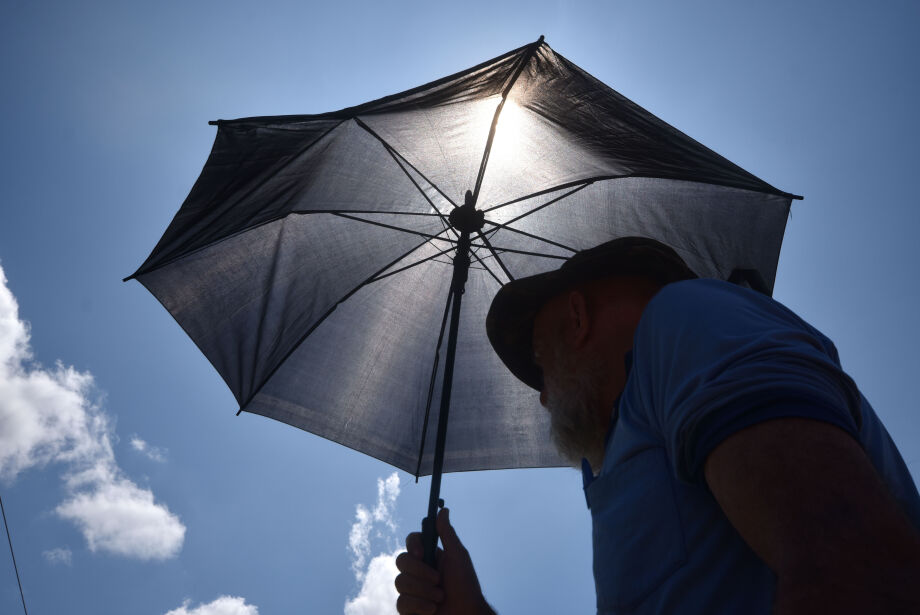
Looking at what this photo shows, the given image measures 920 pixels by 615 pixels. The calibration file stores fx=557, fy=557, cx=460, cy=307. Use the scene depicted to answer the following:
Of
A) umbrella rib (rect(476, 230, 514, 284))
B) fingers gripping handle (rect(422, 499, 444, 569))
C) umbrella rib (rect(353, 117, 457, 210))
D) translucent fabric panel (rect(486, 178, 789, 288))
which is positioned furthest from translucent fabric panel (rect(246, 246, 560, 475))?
fingers gripping handle (rect(422, 499, 444, 569))

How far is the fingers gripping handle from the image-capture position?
83.5 inches

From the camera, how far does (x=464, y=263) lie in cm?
332

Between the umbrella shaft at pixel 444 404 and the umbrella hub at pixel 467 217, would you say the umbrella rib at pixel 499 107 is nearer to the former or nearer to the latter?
the umbrella hub at pixel 467 217

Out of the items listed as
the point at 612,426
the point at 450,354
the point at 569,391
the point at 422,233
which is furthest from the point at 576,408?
the point at 422,233

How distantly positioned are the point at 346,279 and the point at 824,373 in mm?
3107

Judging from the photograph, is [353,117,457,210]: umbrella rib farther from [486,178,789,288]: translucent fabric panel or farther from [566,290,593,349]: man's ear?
[566,290,593,349]: man's ear

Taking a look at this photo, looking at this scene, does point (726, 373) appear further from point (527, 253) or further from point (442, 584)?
point (527, 253)

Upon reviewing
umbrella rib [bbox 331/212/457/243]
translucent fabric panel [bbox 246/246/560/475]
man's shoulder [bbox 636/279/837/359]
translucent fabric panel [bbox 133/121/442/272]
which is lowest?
man's shoulder [bbox 636/279/837/359]

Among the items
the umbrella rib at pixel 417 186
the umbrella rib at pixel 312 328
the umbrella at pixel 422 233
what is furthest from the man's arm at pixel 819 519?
the umbrella rib at pixel 312 328

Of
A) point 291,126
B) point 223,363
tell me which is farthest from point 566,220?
point 223,363

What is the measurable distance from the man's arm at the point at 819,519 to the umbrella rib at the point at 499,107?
97.7 inches

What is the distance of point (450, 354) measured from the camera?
2834mm

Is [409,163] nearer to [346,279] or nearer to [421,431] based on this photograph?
[346,279]

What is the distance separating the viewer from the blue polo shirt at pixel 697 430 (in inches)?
30.8
